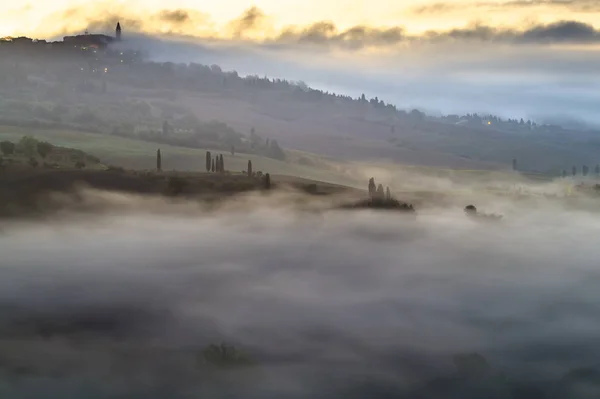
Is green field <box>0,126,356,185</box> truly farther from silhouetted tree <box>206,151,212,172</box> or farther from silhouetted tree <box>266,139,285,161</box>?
silhouetted tree <box>266,139,285,161</box>

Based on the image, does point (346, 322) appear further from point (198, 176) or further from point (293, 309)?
point (198, 176)

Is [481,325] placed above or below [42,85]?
below

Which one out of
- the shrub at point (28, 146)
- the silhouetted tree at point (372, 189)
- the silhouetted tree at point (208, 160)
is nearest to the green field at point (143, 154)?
the silhouetted tree at point (208, 160)

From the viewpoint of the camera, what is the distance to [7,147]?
47875 mm

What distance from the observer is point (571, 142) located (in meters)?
158

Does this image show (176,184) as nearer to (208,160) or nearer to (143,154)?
→ (208,160)

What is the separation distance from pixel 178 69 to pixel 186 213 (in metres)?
53.3

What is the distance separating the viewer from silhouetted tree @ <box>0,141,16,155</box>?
4697 cm

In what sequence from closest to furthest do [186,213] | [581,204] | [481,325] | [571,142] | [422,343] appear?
[186,213] → [422,343] → [481,325] → [581,204] → [571,142]

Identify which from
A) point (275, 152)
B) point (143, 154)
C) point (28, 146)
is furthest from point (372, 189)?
point (28, 146)

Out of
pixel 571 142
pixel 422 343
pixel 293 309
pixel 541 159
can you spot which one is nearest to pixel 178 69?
pixel 293 309

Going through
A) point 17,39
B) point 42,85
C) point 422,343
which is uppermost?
point 17,39

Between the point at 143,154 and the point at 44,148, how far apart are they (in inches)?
316

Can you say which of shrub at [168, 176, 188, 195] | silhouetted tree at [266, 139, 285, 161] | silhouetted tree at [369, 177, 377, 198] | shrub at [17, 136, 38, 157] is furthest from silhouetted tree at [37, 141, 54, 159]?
silhouetted tree at [369, 177, 377, 198]
